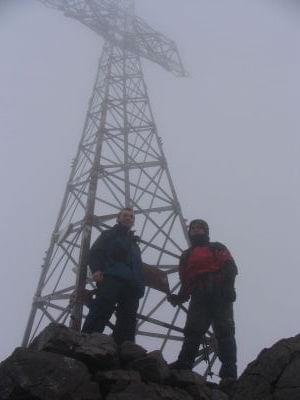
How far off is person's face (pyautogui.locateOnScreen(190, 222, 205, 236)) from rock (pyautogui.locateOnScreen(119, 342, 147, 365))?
6.26 ft

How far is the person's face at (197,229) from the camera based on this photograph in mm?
6164

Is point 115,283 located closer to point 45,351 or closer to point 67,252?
point 45,351

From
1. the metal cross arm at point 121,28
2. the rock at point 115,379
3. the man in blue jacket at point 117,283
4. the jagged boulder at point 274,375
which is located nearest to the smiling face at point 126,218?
the man in blue jacket at point 117,283

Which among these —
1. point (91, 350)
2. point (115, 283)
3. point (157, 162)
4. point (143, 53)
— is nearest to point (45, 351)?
point (91, 350)

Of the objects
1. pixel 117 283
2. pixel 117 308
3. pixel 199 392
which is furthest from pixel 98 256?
pixel 199 392

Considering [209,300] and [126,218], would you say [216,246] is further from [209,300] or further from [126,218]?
[126,218]

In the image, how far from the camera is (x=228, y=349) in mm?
5457

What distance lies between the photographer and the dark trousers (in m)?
5.36

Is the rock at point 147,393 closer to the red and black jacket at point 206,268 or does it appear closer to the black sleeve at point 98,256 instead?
the red and black jacket at point 206,268

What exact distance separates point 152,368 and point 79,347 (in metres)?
0.63

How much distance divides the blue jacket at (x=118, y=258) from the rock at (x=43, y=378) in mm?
1676

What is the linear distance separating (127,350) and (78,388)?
2.47 feet

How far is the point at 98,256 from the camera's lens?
5.80m

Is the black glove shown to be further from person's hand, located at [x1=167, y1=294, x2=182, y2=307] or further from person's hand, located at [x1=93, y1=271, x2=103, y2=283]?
person's hand, located at [x1=167, y1=294, x2=182, y2=307]
